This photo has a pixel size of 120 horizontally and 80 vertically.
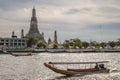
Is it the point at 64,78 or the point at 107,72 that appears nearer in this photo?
the point at 64,78

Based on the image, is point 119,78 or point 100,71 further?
point 100,71

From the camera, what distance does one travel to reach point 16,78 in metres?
65.1

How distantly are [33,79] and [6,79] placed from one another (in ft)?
16.8

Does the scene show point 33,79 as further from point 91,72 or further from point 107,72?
point 107,72

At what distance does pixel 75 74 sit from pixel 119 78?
9195 mm

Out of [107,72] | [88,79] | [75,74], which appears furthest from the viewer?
[107,72]

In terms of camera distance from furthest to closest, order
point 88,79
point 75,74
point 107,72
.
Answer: point 107,72, point 75,74, point 88,79

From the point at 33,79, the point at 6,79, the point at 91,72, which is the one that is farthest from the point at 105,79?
the point at 6,79

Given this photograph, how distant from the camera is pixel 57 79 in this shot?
63094 millimetres

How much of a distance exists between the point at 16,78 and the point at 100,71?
60.1 ft

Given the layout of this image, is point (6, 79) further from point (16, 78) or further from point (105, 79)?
point (105, 79)

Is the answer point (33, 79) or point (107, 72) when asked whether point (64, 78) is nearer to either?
point (33, 79)

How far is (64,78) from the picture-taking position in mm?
64562

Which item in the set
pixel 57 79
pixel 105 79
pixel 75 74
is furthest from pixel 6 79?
pixel 105 79
